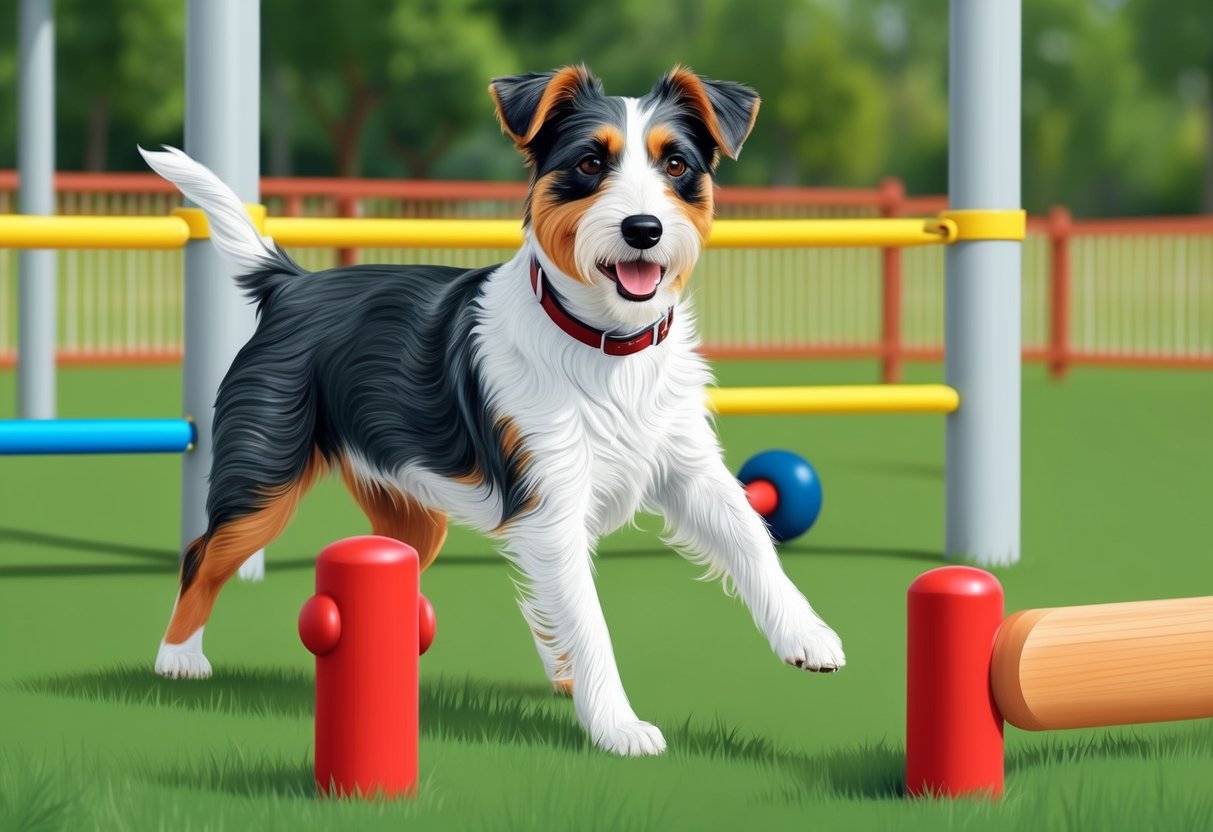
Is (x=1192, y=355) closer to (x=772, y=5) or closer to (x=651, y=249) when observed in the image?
(x=651, y=249)

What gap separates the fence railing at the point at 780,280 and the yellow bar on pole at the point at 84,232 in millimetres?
8373

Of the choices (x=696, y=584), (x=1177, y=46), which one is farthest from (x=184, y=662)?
(x=1177, y=46)

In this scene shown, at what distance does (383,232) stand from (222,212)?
1.12m

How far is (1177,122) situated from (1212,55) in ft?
45.6

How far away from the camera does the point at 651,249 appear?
3482 mm

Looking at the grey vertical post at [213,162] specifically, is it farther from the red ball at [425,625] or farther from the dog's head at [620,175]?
the red ball at [425,625]

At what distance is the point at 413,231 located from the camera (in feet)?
18.1

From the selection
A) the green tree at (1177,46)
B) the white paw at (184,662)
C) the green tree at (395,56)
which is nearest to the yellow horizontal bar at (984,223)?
the white paw at (184,662)

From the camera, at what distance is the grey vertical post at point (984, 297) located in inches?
226

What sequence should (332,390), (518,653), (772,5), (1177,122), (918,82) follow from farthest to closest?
(918,82) → (1177,122) → (772,5) → (518,653) → (332,390)

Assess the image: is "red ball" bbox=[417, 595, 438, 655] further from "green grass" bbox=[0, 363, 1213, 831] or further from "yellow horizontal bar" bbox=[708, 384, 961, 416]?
"yellow horizontal bar" bbox=[708, 384, 961, 416]

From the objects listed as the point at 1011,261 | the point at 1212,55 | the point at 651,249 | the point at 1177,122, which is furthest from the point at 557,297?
the point at 1177,122

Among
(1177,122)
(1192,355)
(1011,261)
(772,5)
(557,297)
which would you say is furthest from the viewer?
(1177,122)

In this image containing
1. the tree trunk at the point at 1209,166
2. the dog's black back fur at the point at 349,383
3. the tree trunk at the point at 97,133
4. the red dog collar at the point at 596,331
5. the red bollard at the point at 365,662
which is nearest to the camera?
the red bollard at the point at 365,662
